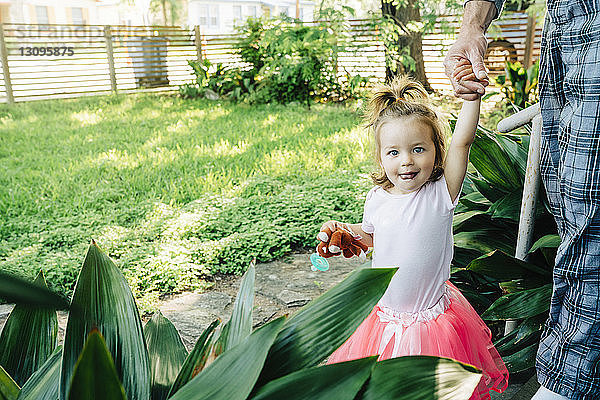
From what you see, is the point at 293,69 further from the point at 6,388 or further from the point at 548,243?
the point at 6,388

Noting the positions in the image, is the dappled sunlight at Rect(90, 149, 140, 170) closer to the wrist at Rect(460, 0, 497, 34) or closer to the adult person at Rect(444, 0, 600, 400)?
the wrist at Rect(460, 0, 497, 34)

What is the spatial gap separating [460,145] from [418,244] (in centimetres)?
32

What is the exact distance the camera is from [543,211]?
7.63 ft

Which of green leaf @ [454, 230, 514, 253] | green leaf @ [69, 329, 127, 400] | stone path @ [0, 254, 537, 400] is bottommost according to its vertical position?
stone path @ [0, 254, 537, 400]

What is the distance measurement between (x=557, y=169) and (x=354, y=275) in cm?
97

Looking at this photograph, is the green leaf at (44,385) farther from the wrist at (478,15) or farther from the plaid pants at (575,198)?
the wrist at (478,15)

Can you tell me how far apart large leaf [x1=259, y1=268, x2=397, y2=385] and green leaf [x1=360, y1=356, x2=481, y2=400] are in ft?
0.25

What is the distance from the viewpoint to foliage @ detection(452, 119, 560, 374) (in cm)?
207

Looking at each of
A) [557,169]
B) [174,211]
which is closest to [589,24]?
[557,169]

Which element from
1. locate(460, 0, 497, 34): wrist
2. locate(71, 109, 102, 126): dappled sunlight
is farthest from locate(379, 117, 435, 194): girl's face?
locate(71, 109, 102, 126): dappled sunlight

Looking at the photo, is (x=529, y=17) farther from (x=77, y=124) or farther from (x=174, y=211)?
(x=174, y=211)

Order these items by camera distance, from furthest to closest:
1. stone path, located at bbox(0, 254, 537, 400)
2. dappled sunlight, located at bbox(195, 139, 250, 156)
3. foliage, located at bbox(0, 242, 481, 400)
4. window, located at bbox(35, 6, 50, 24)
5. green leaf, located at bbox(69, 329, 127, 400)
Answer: window, located at bbox(35, 6, 50, 24) → dappled sunlight, located at bbox(195, 139, 250, 156) → stone path, located at bbox(0, 254, 537, 400) → foliage, located at bbox(0, 242, 481, 400) → green leaf, located at bbox(69, 329, 127, 400)

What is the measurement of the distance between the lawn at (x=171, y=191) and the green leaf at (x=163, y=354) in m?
1.13

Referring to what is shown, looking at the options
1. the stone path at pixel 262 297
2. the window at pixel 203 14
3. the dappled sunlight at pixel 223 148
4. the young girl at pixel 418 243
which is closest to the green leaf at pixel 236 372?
the young girl at pixel 418 243
